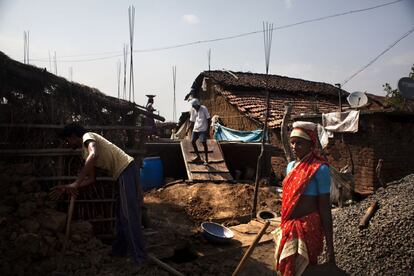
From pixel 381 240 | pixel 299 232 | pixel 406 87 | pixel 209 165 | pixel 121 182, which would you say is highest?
pixel 406 87

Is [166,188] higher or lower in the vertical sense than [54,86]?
lower

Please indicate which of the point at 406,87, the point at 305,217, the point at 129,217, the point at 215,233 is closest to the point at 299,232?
the point at 305,217

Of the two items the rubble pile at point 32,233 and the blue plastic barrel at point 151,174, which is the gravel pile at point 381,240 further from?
the blue plastic barrel at point 151,174

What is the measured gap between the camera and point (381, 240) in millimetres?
4668

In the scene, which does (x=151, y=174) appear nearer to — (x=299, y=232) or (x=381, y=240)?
(x=381, y=240)

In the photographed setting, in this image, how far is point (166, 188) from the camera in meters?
8.67

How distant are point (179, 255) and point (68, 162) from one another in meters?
2.07

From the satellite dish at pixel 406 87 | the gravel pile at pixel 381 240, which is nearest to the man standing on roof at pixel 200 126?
the gravel pile at pixel 381 240

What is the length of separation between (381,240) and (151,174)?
6059mm

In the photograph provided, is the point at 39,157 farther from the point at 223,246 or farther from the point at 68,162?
the point at 223,246

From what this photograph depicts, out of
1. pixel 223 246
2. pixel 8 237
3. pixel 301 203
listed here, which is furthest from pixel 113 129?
pixel 301 203

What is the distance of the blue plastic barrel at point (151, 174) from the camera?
920 centimetres

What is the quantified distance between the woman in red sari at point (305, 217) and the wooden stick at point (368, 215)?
295 centimetres

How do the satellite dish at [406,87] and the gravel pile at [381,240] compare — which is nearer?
the gravel pile at [381,240]
